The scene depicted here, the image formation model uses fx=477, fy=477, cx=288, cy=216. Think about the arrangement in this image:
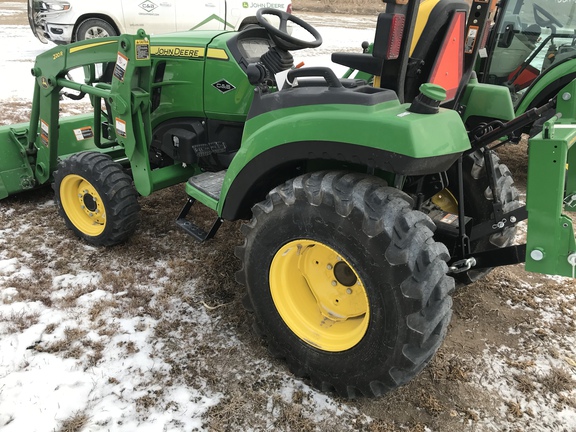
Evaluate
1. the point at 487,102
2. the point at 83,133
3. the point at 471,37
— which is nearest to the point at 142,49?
the point at 83,133

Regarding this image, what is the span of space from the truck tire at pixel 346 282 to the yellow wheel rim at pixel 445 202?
1.15 meters

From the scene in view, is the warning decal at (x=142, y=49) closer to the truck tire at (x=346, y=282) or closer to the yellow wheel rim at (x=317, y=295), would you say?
the truck tire at (x=346, y=282)

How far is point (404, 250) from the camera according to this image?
6.00 feet

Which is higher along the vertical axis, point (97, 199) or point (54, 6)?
point (54, 6)

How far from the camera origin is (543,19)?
209 inches

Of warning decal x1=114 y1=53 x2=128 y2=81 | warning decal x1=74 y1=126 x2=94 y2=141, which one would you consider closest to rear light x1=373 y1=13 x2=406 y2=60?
warning decal x1=114 y1=53 x2=128 y2=81

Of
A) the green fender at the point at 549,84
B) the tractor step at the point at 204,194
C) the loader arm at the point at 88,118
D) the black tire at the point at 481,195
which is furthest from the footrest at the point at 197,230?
the green fender at the point at 549,84

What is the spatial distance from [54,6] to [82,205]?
23.5ft

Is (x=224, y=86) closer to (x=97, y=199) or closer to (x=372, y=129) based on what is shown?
(x=97, y=199)

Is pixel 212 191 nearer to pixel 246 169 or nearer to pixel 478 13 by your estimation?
pixel 246 169

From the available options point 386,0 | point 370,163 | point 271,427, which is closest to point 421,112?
point 370,163

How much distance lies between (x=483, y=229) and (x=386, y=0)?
142 centimetres

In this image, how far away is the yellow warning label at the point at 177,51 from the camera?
3169 mm

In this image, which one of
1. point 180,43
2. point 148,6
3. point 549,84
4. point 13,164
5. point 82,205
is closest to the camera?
point 180,43
